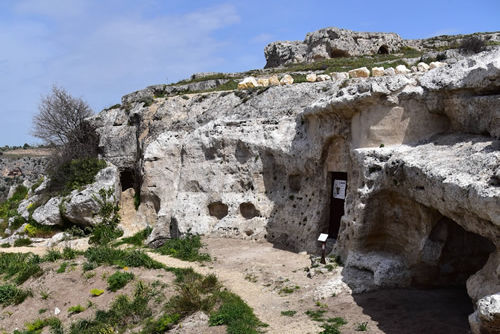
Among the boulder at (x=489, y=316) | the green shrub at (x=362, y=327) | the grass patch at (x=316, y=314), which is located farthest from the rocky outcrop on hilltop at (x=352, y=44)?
the boulder at (x=489, y=316)

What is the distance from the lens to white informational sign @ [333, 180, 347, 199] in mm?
14057

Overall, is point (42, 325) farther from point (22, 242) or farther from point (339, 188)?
point (22, 242)

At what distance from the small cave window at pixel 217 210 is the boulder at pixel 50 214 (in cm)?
Result: 793

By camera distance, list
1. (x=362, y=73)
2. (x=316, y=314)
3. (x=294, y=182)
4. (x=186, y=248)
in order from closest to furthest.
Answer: (x=316, y=314) → (x=186, y=248) → (x=294, y=182) → (x=362, y=73)

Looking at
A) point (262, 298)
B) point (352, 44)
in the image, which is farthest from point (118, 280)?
point (352, 44)

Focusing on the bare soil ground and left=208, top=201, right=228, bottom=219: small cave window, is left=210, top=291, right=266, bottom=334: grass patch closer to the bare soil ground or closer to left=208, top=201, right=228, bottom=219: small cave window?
the bare soil ground

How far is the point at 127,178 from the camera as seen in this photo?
23891 millimetres

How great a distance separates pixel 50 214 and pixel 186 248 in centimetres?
895

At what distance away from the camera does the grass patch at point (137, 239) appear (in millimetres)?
18578

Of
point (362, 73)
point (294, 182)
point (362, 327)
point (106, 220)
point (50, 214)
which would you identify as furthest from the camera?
point (50, 214)

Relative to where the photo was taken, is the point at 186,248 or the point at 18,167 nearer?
the point at 186,248

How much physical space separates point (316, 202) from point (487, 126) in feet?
22.5

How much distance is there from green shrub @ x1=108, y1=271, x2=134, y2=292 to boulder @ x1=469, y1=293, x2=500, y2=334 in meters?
Answer: 8.98

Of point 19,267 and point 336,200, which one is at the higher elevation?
point 336,200
